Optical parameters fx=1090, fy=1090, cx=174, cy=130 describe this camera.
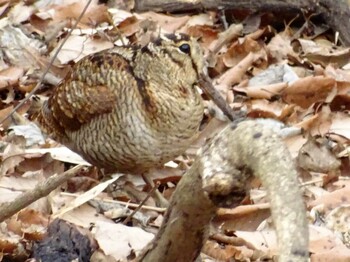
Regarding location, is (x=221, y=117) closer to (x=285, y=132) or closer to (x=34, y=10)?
(x=285, y=132)

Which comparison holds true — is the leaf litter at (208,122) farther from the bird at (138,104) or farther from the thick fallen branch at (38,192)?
the thick fallen branch at (38,192)

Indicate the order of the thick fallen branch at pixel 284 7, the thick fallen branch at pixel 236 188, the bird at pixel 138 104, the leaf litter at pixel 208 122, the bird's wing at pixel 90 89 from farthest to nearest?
the thick fallen branch at pixel 284 7
the bird's wing at pixel 90 89
the bird at pixel 138 104
the leaf litter at pixel 208 122
the thick fallen branch at pixel 236 188

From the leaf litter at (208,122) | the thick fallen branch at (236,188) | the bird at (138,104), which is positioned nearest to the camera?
the thick fallen branch at (236,188)

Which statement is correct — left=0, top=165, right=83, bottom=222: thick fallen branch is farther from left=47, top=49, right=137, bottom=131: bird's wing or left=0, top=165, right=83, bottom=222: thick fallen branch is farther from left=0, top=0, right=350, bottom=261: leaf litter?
left=47, top=49, right=137, bottom=131: bird's wing

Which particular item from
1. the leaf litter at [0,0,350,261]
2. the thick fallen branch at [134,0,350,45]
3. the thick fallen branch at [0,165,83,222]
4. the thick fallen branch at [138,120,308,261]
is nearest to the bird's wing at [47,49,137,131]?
the leaf litter at [0,0,350,261]

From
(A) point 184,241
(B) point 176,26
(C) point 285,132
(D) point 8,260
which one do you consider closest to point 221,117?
(C) point 285,132

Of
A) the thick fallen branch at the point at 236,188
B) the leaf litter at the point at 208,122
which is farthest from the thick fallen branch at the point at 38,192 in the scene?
the leaf litter at the point at 208,122
